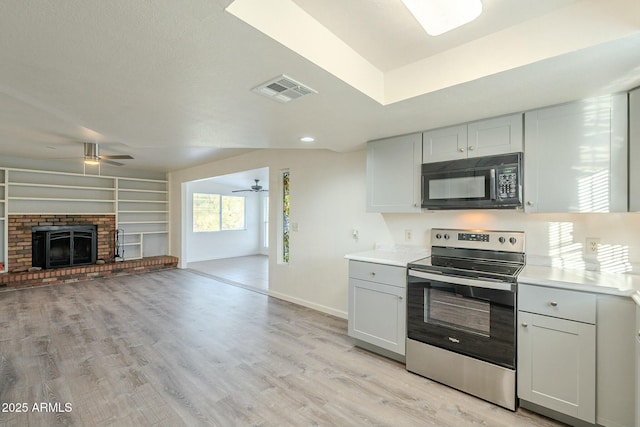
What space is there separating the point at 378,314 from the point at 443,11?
2.38 m

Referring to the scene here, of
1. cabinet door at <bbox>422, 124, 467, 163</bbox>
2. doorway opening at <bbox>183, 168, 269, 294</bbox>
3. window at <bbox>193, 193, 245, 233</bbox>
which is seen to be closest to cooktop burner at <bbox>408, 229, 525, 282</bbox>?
cabinet door at <bbox>422, 124, 467, 163</bbox>

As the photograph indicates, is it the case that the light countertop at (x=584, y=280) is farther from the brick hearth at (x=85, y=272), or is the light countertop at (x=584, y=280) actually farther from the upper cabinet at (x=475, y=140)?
the brick hearth at (x=85, y=272)

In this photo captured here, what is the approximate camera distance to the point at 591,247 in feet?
7.28

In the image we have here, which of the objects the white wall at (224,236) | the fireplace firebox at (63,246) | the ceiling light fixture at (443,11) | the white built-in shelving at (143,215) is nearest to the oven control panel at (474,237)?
the ceiling light fixture at (443,11)

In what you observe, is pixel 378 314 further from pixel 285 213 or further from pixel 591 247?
pixel 285 213

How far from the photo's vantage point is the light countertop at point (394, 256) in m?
2.69

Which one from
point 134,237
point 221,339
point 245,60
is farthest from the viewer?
point 134,237

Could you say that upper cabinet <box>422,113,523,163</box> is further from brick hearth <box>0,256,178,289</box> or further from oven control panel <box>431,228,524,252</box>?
brick hearth <box>0,256,178,289</box>

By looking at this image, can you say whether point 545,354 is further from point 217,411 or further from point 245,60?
point 245,60

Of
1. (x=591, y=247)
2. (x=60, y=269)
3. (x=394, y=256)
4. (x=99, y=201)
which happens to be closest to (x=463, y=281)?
(x=394, y=256)

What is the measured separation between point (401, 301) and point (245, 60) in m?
2.24

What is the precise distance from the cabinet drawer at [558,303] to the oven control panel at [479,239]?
595 mm

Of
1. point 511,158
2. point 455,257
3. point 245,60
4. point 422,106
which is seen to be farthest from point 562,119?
point 245,60

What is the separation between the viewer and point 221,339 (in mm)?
3152
